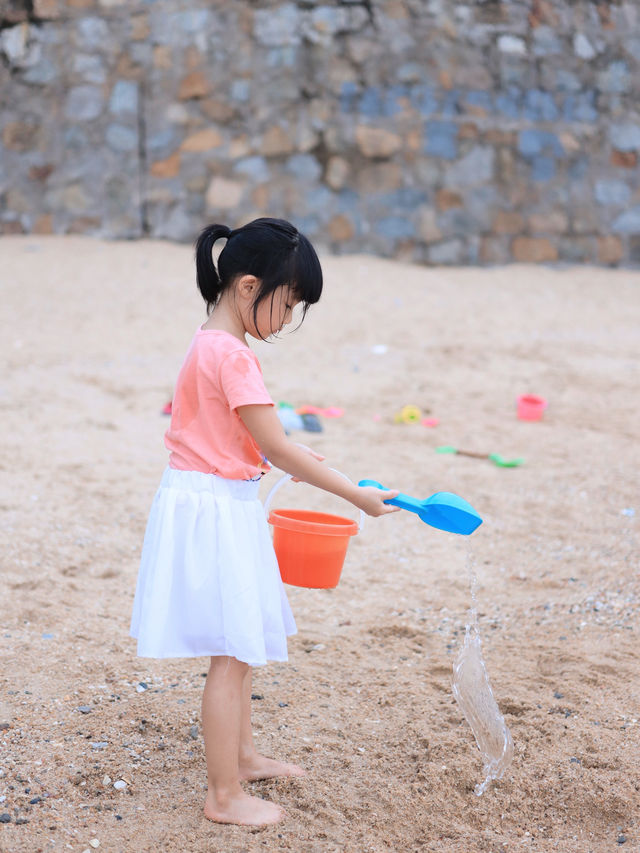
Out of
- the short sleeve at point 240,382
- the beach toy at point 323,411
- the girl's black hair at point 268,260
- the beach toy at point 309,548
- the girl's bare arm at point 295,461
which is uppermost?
the girl's black hair at point 268,260

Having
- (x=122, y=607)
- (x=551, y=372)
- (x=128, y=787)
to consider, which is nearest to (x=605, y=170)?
(x=551, y=372)

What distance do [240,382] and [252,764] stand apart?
0.99m

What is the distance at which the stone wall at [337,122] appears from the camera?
8.24m

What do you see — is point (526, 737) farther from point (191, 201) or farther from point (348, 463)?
point (191, 201)

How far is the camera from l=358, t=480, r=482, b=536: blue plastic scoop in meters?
2.01

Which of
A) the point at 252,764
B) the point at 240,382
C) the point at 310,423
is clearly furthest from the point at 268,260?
the point at 310,423

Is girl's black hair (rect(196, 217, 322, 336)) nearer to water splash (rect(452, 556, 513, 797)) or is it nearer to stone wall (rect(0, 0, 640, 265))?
water splash (rect(452, 556, 513, 797))

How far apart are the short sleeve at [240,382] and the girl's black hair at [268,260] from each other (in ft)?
0.43

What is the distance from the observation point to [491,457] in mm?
4910

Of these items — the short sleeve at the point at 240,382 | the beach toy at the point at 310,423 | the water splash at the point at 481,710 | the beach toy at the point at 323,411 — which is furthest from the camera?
the beach toy at the point at 323,411

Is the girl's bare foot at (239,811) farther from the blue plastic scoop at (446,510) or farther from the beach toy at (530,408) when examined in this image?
the beach toy at (530,408)

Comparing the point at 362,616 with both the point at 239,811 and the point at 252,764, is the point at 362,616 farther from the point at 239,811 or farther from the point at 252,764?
the point at 239,811

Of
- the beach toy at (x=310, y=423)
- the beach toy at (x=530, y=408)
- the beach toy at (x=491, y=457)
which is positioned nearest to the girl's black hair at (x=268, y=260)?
the beach toy at (x=491, y=457)

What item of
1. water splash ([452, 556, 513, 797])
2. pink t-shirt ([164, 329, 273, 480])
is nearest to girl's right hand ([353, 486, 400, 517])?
pink t-shirt ([164, 329, 273, 480])
